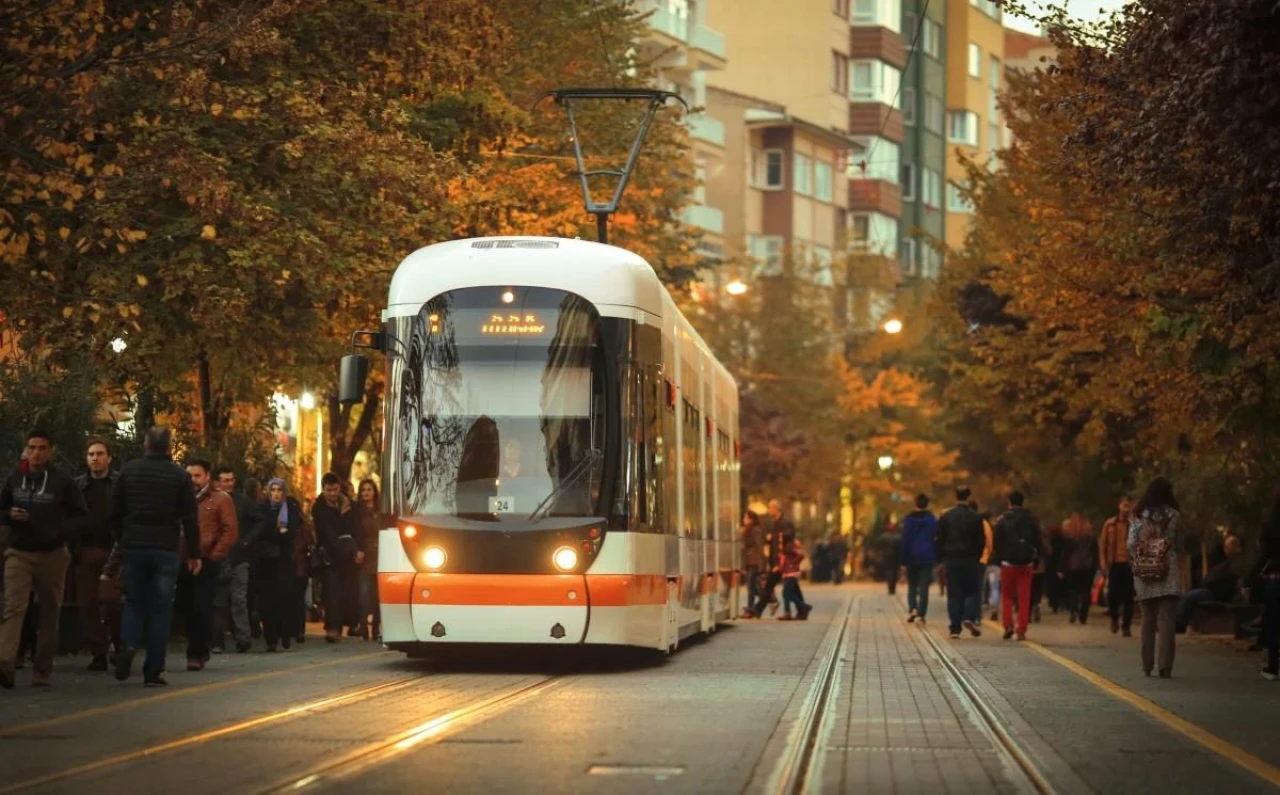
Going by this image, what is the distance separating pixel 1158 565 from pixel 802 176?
2854 inches

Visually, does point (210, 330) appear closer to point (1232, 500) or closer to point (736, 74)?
point (1232, 500)

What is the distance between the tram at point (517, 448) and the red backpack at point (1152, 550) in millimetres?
4017

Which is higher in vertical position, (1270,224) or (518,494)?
(1270,224)

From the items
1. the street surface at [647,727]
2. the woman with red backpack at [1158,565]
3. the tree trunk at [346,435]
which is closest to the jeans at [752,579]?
the tree trunk at [346,435]

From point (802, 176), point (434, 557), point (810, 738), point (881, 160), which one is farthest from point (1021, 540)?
point (881, 160)

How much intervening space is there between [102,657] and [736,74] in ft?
251

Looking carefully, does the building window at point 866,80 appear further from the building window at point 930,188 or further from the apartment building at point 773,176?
the building window at point 930,188

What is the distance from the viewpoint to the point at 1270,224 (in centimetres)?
1900

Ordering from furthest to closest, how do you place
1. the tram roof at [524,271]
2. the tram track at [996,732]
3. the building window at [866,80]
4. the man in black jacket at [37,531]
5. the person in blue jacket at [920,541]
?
the building window at [866,80] → the person in blue jacket at [920,541] → the tram roof at [524,271] → the man in black jacket at [37,531] → the tram track at [996,732]

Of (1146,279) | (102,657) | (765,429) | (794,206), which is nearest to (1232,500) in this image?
(1146,279)

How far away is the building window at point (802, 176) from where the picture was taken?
92000 mm

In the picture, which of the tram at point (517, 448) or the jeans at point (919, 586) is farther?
the jeans at point (919, 586)

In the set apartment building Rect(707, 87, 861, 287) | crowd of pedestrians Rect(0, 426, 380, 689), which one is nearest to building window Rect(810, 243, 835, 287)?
apartment building Rect(707, 87, 861, 287)

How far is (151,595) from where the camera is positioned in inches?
723
